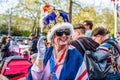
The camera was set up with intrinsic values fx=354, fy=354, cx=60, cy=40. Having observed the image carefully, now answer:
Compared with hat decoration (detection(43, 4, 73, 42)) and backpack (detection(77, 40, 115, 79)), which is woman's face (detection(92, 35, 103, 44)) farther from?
hat decoration (detection(43, 4, 73, 42))

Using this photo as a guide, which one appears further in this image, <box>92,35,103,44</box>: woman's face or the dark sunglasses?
<box>92,35,103,44</box>: woman's face

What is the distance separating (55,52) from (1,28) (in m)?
56.1

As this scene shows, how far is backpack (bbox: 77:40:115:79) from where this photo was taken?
5004 mm

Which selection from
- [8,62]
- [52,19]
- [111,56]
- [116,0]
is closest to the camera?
[52,19]

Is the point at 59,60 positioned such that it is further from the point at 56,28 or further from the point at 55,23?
the point at 55,23

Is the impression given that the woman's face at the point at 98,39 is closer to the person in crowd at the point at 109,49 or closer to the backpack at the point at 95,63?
the person in crowd at the point at 109,49

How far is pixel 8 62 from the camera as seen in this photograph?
6965mm

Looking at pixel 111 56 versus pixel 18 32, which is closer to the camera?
pixel 111 56

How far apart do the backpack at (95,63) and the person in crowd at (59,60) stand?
3.36 ft

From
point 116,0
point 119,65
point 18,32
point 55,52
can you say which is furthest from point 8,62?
point 18,32

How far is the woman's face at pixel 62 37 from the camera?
393 cm

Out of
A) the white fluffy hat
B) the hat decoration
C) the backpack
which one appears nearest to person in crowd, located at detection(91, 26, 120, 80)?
the backpack

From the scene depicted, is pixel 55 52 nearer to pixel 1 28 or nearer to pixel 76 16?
pixel 76 16

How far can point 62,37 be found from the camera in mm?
3938
